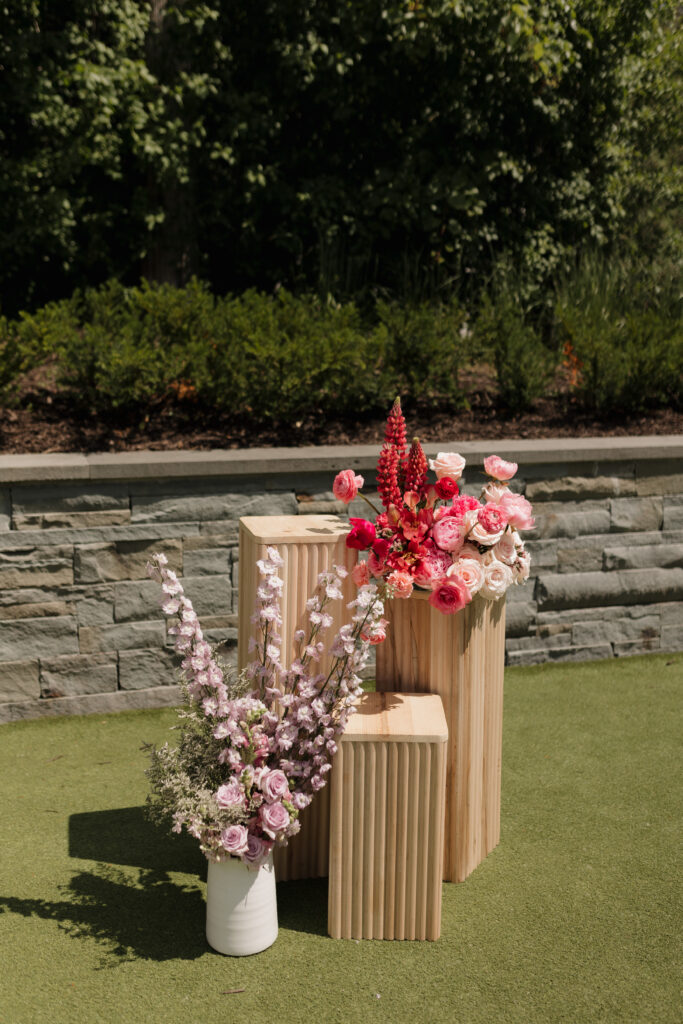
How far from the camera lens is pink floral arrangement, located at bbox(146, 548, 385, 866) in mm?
2332

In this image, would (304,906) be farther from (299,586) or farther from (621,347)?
(621,347)

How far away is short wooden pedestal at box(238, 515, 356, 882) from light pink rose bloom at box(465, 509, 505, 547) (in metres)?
0.36

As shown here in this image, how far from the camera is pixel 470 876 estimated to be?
2826mm

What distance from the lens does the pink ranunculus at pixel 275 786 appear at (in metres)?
2.35

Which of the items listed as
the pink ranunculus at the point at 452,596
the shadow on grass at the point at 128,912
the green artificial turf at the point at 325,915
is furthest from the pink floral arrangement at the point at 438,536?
the shadow on grass at the point at 128,912

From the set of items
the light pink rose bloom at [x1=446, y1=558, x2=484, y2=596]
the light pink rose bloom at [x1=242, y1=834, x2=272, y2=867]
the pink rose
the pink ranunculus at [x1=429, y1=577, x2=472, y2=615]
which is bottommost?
the light pink rose bloom at [x1=242, y1=834, x2=272, y2=867]

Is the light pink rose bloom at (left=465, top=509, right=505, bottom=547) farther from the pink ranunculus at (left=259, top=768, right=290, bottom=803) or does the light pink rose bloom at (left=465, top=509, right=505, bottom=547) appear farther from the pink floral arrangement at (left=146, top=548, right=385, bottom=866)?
the pink ranunculus at (left=259, top=768, right=290, bottom=803)

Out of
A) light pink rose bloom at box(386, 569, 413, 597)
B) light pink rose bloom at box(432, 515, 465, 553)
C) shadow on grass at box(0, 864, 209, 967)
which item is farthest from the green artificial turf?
light pink rose bloom at box(432, 515, 465, 553)

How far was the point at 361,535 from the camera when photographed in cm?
263

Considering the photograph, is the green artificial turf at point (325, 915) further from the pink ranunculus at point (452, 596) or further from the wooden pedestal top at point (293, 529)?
the wooden pedestal top at point (293, 529)

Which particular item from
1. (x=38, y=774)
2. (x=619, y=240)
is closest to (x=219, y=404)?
(x=38, y=774)

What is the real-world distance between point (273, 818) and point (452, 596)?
2.42 feet

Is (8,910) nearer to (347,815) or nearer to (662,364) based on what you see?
(347,815)

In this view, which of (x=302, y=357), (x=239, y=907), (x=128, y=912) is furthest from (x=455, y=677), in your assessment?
(x=302, y=357)
